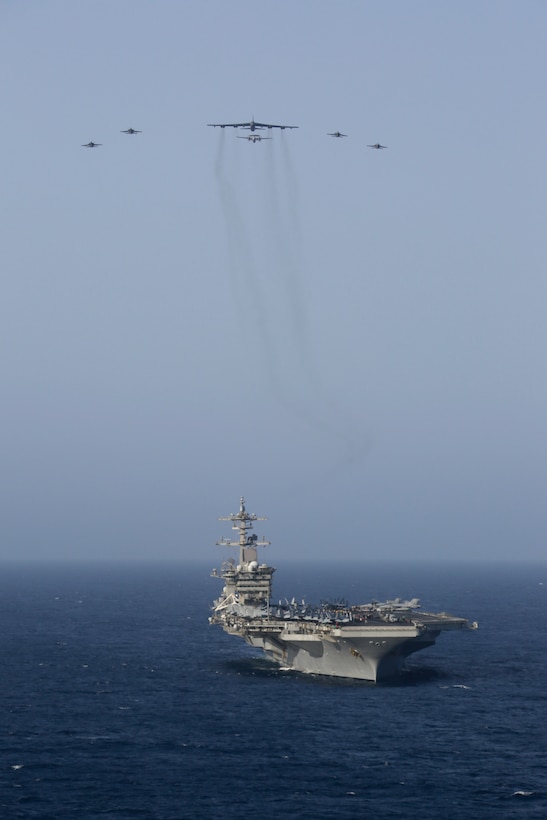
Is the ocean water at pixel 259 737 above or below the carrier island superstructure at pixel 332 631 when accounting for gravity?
below

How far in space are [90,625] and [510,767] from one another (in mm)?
93741

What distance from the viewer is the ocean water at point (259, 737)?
196 ft

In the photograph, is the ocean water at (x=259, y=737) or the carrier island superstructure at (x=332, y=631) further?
the carrier island superstructure at (x=332, y=631)

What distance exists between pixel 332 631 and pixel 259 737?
63.2 ft

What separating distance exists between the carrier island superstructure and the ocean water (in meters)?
2.22

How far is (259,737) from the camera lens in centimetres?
7419

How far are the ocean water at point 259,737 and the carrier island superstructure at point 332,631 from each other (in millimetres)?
2224

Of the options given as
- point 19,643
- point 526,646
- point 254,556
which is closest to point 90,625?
point 19,643

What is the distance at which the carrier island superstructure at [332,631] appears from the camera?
92.0 meters

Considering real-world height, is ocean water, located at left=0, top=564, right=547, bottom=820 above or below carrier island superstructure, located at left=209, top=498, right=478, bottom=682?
below

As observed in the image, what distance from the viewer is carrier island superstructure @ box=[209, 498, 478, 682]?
9200 cm

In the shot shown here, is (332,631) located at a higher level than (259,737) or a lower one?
higher

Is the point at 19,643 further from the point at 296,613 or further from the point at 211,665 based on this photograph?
the point at 296,613

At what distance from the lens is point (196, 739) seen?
73625 mm
